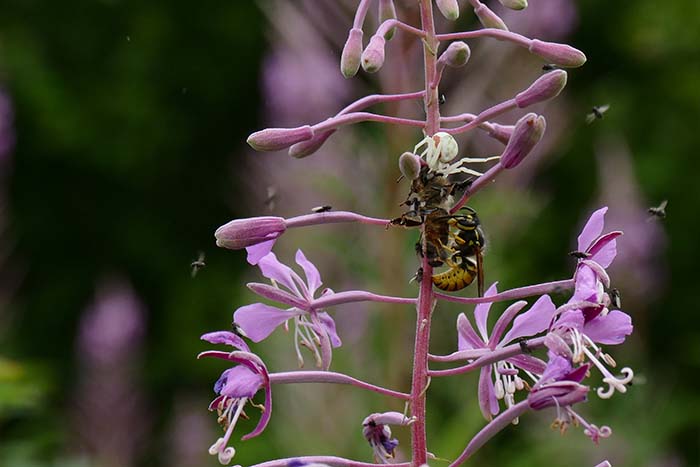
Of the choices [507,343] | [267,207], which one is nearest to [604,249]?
[507,343]

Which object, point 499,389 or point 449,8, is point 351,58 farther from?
point 499,389

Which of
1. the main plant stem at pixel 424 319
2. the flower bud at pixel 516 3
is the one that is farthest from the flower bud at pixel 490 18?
the main plant stem at pixel 424 319

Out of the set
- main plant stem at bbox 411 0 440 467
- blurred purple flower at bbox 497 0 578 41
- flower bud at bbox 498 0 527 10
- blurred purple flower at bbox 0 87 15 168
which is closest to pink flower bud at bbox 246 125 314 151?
main plant stem at bbox 411 0 440 467

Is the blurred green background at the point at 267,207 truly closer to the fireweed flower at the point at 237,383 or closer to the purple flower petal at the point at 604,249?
the fireweed flower at the point at 237,383

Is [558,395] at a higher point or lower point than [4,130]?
lower

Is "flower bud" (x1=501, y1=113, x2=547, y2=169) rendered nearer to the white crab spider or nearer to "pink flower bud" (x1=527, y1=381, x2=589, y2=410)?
the white crab spider
